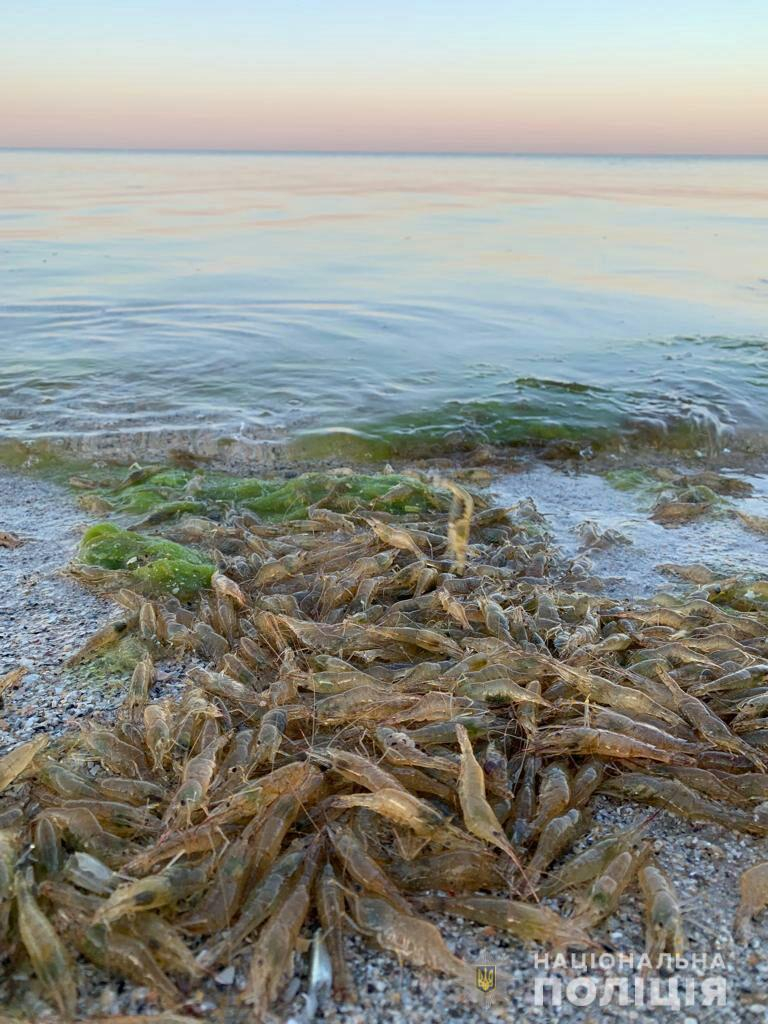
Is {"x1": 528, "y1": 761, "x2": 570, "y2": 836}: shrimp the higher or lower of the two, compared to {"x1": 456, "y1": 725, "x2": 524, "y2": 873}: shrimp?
lower

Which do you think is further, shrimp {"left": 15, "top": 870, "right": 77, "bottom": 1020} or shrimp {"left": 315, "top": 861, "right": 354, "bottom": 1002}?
shrimp {"left": 315, "top": 861, "right": 354, "bottom": 1002}

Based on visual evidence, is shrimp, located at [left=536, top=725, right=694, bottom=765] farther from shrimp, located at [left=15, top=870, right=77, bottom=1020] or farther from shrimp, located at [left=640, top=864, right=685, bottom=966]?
shrimp, located at [left=15, top=870, right=77, bottom=1020]

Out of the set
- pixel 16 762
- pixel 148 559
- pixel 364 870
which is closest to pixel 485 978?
pixel 364 870

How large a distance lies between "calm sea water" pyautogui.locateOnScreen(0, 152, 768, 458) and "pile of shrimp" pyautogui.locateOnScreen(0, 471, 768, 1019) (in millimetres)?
4905

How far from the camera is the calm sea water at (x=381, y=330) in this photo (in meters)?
9.28

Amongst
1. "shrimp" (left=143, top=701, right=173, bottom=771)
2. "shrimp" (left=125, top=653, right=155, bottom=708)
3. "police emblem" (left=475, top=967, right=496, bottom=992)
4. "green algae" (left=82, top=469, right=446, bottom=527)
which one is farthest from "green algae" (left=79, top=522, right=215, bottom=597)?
"police emblem" (left=475, top=967, right=496, bottom=992)

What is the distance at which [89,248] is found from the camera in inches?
789

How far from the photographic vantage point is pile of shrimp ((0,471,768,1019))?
240 cm

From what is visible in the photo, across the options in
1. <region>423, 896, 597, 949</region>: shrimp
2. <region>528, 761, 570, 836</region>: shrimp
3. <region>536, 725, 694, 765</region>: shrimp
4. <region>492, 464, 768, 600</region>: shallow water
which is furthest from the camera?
<region>492, 464, 768, 600</region>: shallow water

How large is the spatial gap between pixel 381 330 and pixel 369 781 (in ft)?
36.1

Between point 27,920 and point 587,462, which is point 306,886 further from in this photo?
point 587,462

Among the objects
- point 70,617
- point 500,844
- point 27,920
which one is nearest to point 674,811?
point 500,844

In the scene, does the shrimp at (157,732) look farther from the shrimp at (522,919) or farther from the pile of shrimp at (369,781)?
the shrimp at (522,919)

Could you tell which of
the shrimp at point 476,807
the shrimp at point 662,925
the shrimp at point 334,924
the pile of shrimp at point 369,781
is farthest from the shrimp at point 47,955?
the shrimp at point 662,925
